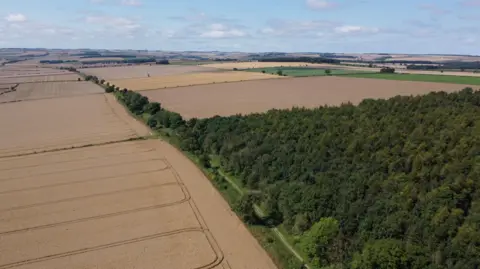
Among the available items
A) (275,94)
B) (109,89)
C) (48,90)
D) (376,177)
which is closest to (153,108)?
(275,94)

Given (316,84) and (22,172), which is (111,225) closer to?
(22,172)

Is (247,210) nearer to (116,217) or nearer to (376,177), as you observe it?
(376,177)

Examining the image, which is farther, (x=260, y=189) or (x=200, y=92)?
(x=200, y=92)

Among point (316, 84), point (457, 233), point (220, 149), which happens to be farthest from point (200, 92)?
point (457, 233)

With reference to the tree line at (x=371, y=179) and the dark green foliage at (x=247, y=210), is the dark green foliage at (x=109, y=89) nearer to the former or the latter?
the tree line at (x=371, y=179)

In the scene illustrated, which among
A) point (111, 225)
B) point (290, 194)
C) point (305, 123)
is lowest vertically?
point (111, 225)
